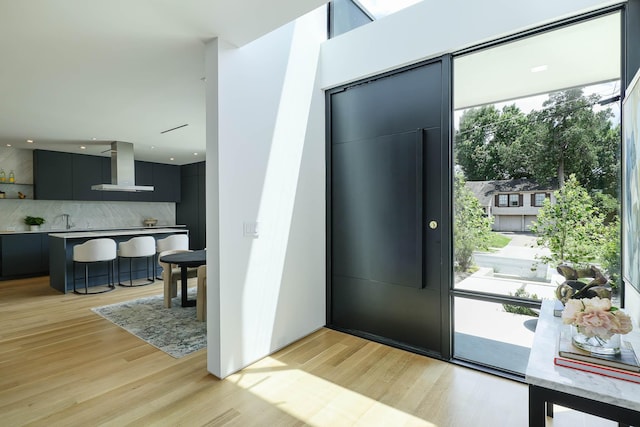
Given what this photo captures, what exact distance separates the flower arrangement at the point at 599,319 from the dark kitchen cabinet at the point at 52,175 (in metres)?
8.36

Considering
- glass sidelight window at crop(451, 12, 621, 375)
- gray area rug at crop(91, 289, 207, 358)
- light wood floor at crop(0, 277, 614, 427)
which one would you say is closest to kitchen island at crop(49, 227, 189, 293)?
gray area rug at crop(91, 289, 207, 358)

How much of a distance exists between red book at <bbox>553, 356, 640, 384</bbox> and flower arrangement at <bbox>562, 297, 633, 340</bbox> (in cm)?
11

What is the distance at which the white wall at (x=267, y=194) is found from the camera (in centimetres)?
257

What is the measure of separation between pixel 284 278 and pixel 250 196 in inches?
34.2

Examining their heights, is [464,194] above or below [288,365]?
above

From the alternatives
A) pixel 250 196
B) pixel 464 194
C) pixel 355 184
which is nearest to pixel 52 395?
pixel 250 196

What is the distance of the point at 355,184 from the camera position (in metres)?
3.38

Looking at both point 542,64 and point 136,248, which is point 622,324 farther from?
point 136,248

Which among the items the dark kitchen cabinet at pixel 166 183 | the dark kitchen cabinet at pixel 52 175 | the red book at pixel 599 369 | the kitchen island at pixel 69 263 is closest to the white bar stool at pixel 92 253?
the kitchen island at pixel 69 263

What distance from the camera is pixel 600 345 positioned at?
4.21ft

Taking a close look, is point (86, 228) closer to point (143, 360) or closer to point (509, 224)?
point (143, 360)

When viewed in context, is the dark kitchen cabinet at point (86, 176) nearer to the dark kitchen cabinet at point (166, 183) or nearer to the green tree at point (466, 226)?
the dark kitchen cabinet at point (166, 183)

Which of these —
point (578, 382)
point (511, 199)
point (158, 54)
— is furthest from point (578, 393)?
point (158, 54)

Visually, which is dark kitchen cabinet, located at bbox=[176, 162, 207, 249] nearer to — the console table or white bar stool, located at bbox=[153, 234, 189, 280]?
white bar stool, located at bbox=[153, 234, 189, 280]
